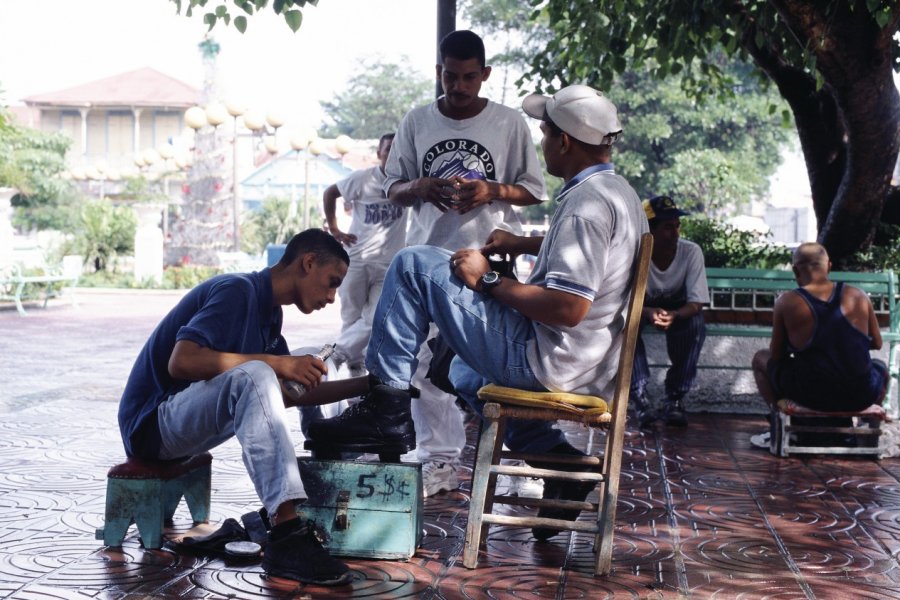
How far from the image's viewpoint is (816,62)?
8422 millimetres

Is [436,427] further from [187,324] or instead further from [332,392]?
[187,324]

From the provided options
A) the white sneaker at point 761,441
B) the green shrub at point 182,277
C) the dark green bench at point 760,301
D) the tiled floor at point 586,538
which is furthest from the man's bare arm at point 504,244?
the green shrub at point 182,277

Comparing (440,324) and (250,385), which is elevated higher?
(440,324)

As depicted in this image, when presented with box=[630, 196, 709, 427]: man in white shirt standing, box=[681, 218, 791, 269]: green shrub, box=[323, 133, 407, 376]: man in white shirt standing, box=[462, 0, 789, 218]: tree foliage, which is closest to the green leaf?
box=[323, 133, 407, 376]: man in white shirt standing

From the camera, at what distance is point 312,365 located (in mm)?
4086

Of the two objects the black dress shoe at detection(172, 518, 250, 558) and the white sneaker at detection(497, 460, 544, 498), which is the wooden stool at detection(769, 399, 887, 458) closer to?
the white sneaker at detection(497, 460, 544, 498)

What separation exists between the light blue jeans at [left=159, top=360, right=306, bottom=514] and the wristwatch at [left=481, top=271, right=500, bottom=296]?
0.81 metres

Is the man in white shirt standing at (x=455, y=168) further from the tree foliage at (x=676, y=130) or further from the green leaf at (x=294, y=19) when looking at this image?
the tree foliage at (x=676, y=130)

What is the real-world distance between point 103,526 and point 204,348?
1.05 metres

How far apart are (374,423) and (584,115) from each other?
53.8 inches

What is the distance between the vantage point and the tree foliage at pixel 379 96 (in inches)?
2349

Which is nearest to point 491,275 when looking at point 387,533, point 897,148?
point 387,533

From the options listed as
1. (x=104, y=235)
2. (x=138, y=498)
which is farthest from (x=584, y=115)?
(x=104, y=235)

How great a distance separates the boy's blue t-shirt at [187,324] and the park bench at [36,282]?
609 inches
